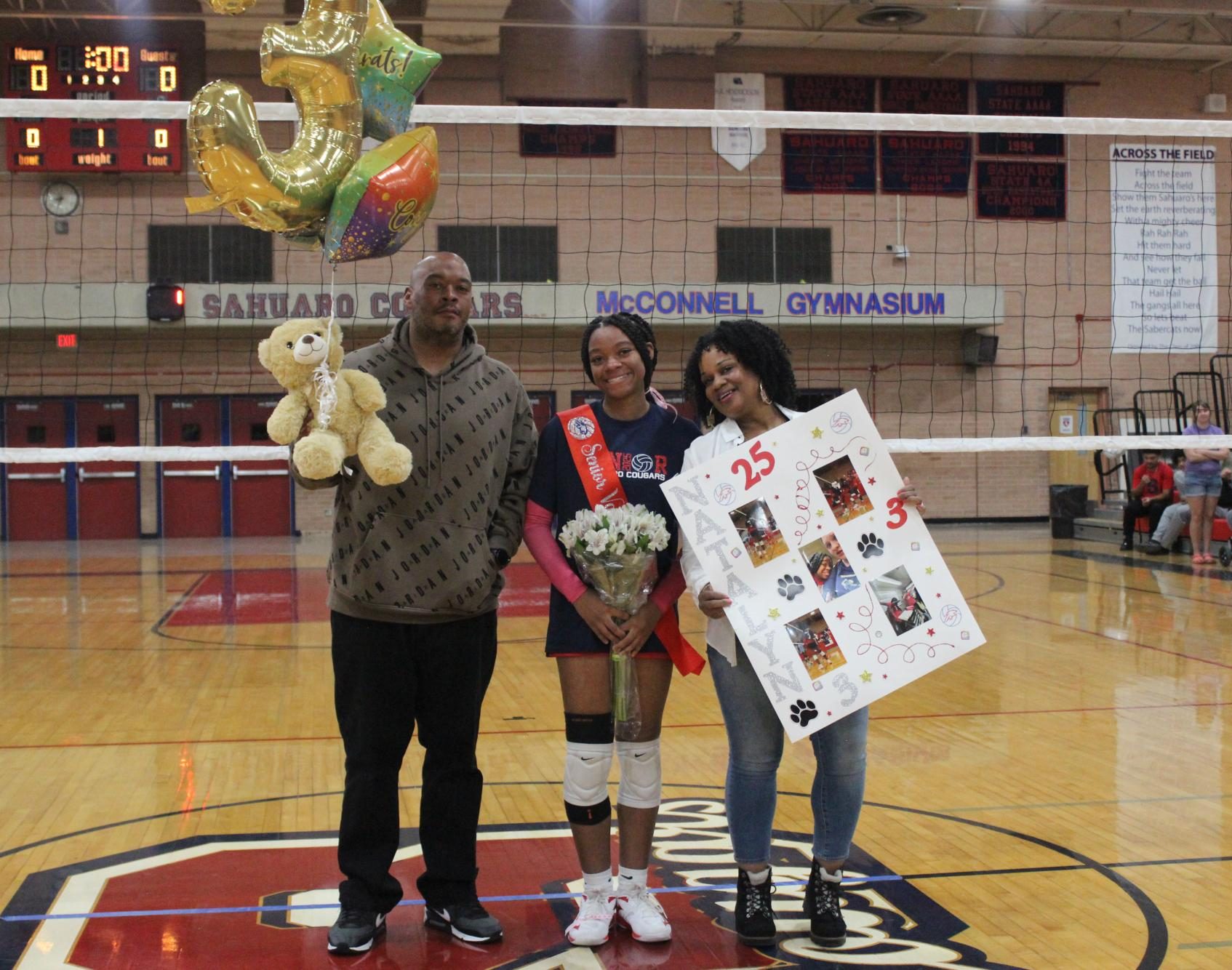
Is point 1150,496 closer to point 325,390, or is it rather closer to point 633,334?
point 633,334

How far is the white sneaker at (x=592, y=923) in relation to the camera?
9.11ft

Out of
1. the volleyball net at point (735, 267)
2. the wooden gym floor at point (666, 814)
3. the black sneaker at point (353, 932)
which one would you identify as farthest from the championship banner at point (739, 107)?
the black sneaker at point (353, 932)

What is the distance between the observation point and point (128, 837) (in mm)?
3627

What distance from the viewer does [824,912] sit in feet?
9.15

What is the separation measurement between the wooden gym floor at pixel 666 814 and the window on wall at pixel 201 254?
856 cm

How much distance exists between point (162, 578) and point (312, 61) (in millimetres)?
8991

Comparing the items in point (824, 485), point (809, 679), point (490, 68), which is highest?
point (490, 68)

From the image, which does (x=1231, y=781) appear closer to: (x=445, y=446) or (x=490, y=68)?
(x=445, y=446)

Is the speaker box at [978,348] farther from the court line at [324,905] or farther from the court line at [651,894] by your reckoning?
the court line at [324,905]

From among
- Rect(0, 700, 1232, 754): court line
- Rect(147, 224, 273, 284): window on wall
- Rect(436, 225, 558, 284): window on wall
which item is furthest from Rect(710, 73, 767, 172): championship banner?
Rect(0, 700, 1232, 754): court line

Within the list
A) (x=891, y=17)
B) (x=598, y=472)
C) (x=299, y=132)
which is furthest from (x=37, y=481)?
(x=598, y=472)

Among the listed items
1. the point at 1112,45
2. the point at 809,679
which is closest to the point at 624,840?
the point at 809,679

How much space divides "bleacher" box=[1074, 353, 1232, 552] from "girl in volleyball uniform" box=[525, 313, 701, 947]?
11799 mm

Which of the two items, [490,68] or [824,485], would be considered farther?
[490,68]
